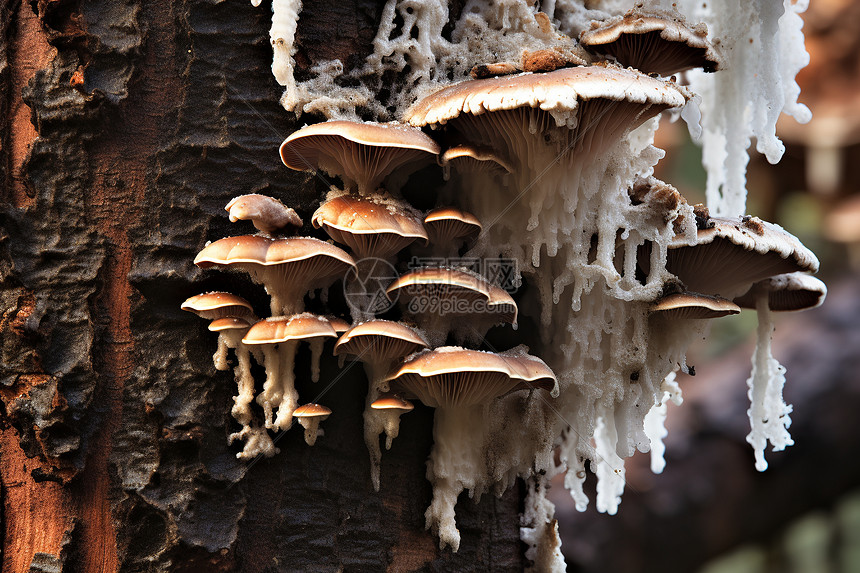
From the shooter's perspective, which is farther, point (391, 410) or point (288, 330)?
point (391, 410)

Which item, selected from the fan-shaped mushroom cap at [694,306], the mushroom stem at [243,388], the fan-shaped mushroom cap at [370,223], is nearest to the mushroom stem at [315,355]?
the mushroom stem at [243,388]

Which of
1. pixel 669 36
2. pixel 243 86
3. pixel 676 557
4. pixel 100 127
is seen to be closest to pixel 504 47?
pixel 669 36

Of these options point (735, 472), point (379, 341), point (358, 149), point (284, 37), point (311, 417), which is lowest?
point (735, 472)

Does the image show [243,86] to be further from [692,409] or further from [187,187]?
[692,409]

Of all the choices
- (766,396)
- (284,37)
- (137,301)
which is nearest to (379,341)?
(137,301)

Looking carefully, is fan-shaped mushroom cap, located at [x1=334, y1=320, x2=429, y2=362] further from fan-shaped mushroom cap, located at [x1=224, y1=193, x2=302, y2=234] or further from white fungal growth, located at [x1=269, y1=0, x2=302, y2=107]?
white fungal growth, located at [x1=269, y1=0, x2=302, y2=107]

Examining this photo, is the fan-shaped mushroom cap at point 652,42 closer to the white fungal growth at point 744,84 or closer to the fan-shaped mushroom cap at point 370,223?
the white fungal growth at point 744,84

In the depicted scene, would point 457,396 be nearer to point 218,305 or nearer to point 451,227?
point 451,227
